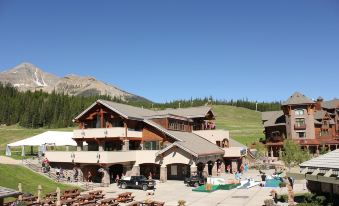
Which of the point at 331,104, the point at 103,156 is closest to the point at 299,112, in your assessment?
the point at 331,104

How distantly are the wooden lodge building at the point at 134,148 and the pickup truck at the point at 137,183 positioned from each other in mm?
3198

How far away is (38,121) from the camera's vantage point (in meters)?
130

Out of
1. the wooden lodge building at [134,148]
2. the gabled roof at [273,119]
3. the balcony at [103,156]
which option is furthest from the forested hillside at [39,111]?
the balcony at [103,156]

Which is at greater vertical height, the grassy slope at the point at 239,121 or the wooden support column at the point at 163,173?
the grassy slope at the point at 239,121

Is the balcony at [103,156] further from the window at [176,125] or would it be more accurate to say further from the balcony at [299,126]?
the balcony at [299,126]

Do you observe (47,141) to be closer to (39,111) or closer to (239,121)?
(39,111)

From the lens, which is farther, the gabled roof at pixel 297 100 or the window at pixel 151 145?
the gabled roof at pixel 297 100

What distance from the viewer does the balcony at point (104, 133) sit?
48531mm

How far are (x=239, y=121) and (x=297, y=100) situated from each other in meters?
65.2

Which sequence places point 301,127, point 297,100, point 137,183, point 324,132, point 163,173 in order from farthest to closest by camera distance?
1. point 324,132
2. point 297,100
3. point 301,127
4. point 163,173
5. point 137,183

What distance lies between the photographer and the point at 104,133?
4912 cm

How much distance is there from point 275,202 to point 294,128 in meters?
48.6

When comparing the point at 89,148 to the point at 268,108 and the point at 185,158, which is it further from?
the point at 268,108

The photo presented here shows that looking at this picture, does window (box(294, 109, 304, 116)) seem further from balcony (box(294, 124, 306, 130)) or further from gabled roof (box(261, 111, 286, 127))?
gabled roof (box(261, 111, 286, 127))
